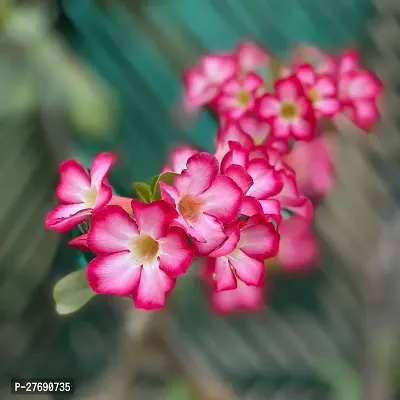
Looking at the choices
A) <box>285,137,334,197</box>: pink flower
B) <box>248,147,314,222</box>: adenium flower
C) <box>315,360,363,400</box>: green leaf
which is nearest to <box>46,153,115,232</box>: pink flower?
<box>248,147,314,222</box>: adenium flower

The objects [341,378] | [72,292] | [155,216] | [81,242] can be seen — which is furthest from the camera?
[341,378]

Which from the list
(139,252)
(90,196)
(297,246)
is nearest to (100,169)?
(90,196)

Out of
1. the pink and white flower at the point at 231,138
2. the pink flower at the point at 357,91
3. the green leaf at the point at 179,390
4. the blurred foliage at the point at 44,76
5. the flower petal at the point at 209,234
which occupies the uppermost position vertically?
the blurred foliage at the point at 44,76

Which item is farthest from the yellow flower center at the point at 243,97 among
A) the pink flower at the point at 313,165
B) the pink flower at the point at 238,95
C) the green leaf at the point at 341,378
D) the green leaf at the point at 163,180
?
the green leaf at the point at 341,378

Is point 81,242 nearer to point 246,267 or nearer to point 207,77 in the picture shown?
point 246,267

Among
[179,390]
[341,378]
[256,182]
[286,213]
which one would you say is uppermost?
[256,182]

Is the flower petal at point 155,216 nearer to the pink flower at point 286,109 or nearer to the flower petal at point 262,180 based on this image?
the flower petal at point 262,180

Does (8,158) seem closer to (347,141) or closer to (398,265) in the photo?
(347,141)
